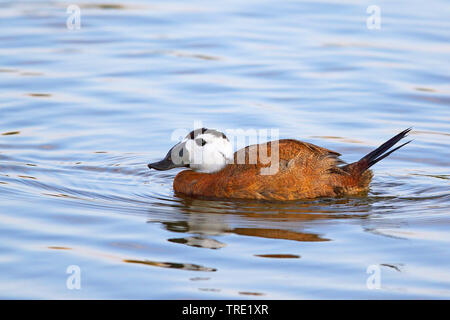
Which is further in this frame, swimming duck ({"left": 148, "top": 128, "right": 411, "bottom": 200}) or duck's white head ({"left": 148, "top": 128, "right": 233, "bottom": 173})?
→ duck's white head ({"left": 148, "top": 128, "right": 233, "bottom": 173})

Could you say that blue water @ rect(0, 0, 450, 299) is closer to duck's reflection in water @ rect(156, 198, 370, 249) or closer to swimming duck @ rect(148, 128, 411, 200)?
duck's reflection in water @ rect(156, 198, 370, 249)

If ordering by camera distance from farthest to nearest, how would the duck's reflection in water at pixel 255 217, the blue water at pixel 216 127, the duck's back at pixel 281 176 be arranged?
the duck's back at pixel 281 176, the duck's reflection in water at pixel 255 217, the blue water at pixel 216 127

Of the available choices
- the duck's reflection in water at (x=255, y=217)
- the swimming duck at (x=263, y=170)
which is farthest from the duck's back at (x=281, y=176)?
the duck's reflection in water at (x=255, y=217)

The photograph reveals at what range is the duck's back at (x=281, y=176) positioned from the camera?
320 inches

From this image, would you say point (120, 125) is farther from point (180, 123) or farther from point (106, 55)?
point (106, 55)

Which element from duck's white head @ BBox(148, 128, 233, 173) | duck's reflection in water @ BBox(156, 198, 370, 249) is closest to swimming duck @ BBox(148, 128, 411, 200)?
duck's white head @ BBox(148, 128, 233, 173)

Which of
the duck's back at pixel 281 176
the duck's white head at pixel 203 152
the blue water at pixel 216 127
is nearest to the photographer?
the blue water at pixel 216 127

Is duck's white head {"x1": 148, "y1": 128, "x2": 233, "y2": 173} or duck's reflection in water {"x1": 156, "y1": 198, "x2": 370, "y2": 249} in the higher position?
duck's white head {"x1": 148, "y1": 128, "x2": 233, "y2": 173}

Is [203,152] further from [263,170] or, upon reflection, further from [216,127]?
[216,127]

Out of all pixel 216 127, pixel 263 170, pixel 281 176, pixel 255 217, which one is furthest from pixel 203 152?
pixel 216 127

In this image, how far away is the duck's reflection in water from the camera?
7.15 meters

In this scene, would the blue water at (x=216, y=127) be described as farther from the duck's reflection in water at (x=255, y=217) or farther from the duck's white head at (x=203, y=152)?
the duck's white head at (x=203, y=152)

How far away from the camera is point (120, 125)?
1075 cm

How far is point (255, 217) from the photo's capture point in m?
7.67
